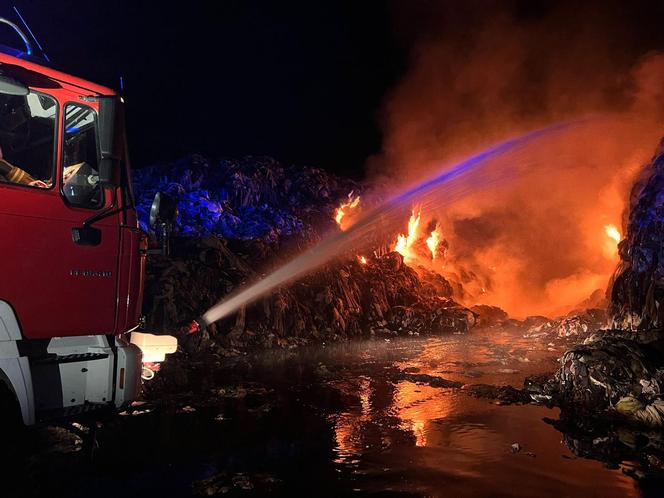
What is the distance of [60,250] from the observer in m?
3.31

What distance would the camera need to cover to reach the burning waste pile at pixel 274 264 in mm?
16312

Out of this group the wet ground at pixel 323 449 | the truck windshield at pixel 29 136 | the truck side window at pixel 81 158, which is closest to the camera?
the truck windshield at pixel 29 136

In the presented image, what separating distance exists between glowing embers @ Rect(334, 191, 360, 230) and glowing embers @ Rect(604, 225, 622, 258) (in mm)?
19245

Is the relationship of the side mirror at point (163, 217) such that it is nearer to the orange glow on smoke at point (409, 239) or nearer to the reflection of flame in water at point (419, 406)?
the reflection of flame in water at point (419, 406)

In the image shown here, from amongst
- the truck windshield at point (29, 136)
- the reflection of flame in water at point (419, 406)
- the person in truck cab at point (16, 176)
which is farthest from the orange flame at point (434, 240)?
the person in truck cab at point (16, 176)

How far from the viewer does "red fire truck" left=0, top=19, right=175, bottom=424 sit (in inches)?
→ 121

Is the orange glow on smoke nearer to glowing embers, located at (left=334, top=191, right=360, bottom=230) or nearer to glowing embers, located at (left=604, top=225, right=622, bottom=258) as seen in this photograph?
glowing embers, located at (left=334, top=191, right=360, bottom=230)

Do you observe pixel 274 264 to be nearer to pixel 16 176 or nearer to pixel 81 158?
pixel 81 158

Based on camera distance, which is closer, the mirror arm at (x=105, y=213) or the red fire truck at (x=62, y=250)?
the red fire truck at (x=62, y=250)

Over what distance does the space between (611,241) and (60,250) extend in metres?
36.0

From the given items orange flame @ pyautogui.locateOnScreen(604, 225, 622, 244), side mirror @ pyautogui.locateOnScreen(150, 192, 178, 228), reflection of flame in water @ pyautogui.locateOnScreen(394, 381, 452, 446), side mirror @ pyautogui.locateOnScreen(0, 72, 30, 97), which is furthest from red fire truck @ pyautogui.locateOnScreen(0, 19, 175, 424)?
orange flame @ pyautogui.locateOnScreen(604, 225, 622, 244)

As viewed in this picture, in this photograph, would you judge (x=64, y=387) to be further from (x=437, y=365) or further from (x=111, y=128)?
(x=437, y=365)

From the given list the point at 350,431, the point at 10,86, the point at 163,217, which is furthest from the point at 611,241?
the point at 10,86

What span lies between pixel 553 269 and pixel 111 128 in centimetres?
3880
